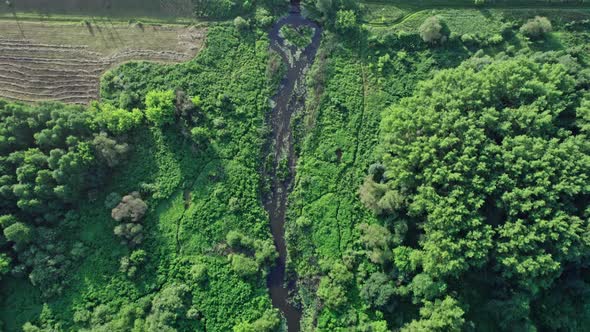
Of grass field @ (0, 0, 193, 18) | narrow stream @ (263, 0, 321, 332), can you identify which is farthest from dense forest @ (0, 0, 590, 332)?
grass field @ (0, 0, 193, 18)

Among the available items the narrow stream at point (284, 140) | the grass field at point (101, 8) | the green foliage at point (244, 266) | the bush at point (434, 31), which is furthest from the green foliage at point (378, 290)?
the grass field at point (101, 8)

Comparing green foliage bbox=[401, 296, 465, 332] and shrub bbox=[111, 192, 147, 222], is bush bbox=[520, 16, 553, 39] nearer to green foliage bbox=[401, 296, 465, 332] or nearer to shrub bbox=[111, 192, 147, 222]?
green foliage bbox=[401, 296, 465, 332]

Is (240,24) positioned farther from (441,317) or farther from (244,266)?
(441,317)

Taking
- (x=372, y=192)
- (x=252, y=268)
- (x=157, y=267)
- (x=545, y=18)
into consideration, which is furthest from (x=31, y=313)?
(x=545, y=18)

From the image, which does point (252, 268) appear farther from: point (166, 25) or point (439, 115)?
point (166, 25)

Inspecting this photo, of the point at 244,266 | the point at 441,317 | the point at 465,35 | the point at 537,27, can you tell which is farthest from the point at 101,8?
the point at 537,27

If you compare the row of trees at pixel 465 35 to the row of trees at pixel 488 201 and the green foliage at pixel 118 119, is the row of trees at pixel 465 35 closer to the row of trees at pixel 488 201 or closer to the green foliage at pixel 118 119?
the row of trees at pixel 488 201
